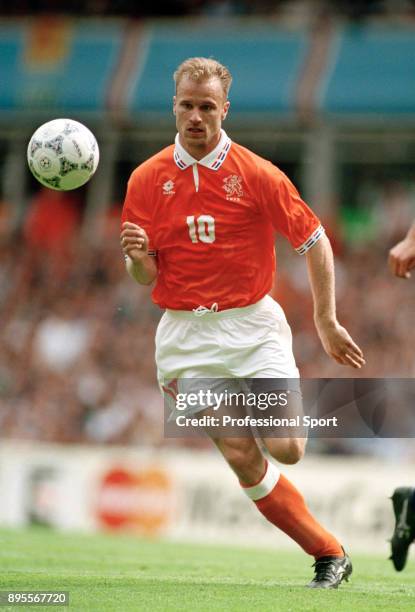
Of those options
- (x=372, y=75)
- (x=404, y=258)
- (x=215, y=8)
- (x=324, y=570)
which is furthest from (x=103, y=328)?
(x=404, y=258)

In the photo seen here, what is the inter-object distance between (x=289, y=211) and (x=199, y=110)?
0.76m

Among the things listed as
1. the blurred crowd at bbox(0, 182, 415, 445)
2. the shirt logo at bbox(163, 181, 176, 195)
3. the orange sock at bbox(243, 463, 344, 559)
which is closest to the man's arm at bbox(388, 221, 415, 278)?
the shirt logo at bbox(163, 181, 176, 195)

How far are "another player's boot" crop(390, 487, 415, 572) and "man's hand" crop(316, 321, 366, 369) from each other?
91 centimetres

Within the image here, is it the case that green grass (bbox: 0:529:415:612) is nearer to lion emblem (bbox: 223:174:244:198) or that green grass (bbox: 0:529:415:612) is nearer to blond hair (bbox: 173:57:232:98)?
lion emblem (bbox: 223:174:244:198)

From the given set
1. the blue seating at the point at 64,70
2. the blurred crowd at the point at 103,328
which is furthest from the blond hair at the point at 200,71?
the blue seating at the point at 64,70

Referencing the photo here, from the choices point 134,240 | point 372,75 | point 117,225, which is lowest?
point 134,240

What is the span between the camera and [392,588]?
7.28 m

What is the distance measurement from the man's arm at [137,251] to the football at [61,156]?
0.54 meters

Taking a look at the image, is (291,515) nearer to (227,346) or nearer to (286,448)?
(286,448)

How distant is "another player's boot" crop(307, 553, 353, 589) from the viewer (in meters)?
6.97

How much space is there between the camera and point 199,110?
6891 millimetres

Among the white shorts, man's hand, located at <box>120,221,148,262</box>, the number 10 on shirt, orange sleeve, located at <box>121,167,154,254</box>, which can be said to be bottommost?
the white shorts

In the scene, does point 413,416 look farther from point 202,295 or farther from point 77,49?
point 77,49

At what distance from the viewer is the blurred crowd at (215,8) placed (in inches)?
793
